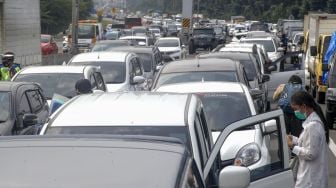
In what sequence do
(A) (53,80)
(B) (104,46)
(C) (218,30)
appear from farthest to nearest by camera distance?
(C) (218,30) < (B) (104,46) < (A) (53,80)

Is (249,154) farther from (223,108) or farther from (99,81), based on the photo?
(99,81)

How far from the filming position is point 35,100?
12.3 metres

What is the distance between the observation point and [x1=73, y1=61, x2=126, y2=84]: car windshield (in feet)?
59.4

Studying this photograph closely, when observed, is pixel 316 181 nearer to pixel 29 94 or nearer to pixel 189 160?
pixel 189 160

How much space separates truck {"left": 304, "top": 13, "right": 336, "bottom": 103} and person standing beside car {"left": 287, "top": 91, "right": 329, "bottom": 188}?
15507 millimetres

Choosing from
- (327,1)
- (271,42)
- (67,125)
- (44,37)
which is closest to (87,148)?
(67,125)

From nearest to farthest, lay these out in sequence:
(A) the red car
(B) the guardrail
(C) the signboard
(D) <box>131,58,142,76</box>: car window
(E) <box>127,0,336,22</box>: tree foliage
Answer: (D) <box>131,58,142,76</box>: car window < (B) the guardrail < (A) the red car < (C) the signboard < (E) <box>127,0,336,22</box>: tree foliage

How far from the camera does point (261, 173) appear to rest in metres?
6.84

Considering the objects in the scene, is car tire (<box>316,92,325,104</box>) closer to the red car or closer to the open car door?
the open car door

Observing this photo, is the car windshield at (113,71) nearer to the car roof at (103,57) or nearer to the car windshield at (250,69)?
the car roof at (103,57)

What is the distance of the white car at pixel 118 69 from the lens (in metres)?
17.7

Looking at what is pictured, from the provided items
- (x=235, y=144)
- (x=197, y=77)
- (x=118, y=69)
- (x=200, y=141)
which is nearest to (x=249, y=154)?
(x=235, y=144)

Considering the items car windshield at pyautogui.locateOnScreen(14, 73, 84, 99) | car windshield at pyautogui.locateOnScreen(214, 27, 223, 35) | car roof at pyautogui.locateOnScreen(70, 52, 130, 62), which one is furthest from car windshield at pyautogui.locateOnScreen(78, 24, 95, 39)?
car windshield at pyautogui.locateOnScreen(14, 73, 84, 99)

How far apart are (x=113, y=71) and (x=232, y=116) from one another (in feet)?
27.8
